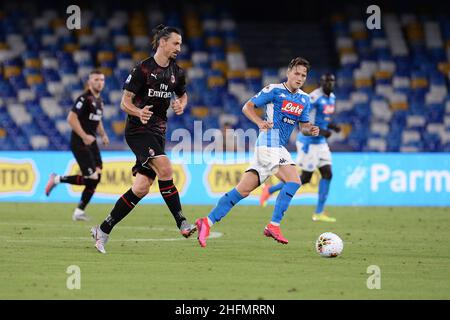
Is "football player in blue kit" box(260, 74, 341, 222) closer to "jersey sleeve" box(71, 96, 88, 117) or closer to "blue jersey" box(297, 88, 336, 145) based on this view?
"blue jersey" box(297, 88, 336, 145)

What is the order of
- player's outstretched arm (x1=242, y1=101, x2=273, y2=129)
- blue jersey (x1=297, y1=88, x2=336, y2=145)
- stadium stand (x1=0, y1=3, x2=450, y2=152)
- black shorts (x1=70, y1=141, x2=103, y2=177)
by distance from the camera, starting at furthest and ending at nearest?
stadium stand (x1=0, y1=3, x2=450, y2=152)
blue jersey (x1=297, y1=88, x2=336, y2=145)
black shorts (x1=70, y1=141, x2=103, y2=177)
player's outstretched arm (x1=242, y1=101, x2=273, y2=129)

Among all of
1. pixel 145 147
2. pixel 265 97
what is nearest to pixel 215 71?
pixel 265 97

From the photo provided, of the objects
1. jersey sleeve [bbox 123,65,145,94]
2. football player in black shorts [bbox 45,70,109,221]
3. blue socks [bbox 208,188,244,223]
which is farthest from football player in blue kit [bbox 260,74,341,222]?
jersey sleeve [bbox 123,65,145,94]

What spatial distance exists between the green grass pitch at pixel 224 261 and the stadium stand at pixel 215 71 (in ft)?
35.0

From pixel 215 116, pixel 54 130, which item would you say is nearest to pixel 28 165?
pixel 54 130

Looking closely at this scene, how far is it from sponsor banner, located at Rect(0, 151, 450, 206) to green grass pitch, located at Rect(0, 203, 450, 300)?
4.47 metres

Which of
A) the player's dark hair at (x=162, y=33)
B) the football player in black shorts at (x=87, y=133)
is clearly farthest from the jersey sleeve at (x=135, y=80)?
the football player in black shorts at (x=87, y=133)

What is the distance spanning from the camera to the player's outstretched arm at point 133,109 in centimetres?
1108

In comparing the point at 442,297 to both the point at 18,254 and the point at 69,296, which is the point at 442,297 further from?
the point at 18,254

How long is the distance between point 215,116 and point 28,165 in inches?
308

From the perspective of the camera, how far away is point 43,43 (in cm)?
3080

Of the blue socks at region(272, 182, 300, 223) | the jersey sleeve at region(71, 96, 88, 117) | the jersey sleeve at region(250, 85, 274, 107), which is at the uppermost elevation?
the jersey sleeve at region(71, 96, 88, 117)

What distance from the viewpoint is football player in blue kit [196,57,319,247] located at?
12.2 meters

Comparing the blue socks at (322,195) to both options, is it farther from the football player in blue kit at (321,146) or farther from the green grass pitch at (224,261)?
the green grass pitch at (224,261)
